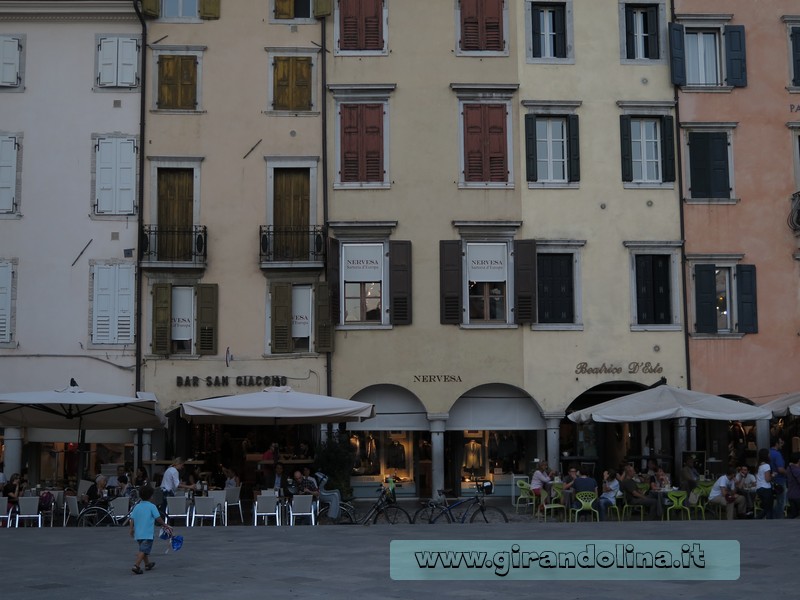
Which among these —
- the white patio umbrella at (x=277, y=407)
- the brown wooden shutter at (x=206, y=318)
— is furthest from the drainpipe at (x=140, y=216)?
the white patio umbrella at (x=277, y=407)

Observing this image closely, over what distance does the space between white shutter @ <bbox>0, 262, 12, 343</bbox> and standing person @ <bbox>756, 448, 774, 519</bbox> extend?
18.3 metres

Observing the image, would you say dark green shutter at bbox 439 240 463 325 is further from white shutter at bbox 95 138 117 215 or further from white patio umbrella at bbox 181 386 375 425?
white shutter at bbox 95 138 117 215

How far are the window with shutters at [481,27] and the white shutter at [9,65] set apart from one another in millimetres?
11459

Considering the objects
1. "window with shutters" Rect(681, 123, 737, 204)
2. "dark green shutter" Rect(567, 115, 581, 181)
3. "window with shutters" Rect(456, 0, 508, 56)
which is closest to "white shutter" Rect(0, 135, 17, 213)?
"window with shutters" Rect(456, 0, 508, 56)

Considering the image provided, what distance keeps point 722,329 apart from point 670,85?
21.7ft

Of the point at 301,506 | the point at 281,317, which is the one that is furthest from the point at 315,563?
the point at 281,317

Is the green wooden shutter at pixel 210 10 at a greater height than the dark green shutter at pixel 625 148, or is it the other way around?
the green wooden shutter at pixel 210 10

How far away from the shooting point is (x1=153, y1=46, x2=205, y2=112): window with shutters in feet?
102

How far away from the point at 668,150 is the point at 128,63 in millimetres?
14283

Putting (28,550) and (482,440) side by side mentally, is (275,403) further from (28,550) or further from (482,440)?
(482,440)

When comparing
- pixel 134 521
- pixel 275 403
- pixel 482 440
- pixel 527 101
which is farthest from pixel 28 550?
pixel 527 101

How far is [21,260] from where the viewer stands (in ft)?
99.9

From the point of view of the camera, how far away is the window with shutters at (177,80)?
31.0 metres

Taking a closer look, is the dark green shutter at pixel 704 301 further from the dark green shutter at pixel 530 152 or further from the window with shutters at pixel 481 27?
the window with shutters at pixel 481 27
